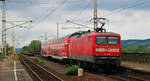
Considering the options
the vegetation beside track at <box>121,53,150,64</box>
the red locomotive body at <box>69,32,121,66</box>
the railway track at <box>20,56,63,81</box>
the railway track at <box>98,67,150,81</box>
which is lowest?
the railway track at <box>20,56,63,81</box>

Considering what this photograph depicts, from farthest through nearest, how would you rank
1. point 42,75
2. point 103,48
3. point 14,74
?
point 42,75 < point 14,74 < point 103,48

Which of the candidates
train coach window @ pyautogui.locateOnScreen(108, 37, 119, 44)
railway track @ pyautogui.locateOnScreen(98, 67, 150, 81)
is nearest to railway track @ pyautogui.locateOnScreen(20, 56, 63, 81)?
railway track @ pyautogui.locateOnScreen(98, 67, 150, 81)

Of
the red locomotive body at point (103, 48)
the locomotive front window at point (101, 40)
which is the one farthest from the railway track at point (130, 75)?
the locomotive front window at point (101, 40)

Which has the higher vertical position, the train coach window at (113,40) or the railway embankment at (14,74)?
the train coach window at (113,40)

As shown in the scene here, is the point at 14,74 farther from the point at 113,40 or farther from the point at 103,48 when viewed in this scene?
the point at 113,40

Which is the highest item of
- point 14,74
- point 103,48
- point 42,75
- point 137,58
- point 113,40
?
point 113,40

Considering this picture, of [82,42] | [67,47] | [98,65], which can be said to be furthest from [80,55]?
[67,47]

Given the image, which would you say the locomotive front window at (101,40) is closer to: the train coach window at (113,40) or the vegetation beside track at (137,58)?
the train coach window at (113,40)

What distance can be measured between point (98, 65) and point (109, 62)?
1036 millimetres

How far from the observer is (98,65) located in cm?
1888

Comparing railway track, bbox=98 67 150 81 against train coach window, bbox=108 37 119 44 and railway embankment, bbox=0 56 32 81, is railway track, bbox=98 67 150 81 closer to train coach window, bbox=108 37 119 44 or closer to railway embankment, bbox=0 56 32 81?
train coach window, bbox=108 37 119 44

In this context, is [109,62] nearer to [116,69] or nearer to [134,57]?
[116,69]

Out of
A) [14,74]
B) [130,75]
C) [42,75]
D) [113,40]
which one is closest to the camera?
[130,75]

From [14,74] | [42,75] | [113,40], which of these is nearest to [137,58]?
[113,40]
